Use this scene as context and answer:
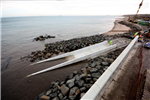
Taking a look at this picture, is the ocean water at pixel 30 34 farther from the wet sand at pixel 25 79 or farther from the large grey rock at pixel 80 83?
the large grey rock at pixel 80 83

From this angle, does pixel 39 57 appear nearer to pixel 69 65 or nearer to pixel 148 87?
pixel 69 65

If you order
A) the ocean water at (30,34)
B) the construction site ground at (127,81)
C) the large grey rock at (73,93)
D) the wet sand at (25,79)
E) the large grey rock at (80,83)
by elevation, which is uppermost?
the ocean water at (30,34)

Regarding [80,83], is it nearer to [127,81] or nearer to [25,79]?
[127,81]

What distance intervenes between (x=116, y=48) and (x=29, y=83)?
11.1 m

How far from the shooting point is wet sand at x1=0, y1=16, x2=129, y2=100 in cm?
550

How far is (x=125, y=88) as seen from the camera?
3785 millimetres

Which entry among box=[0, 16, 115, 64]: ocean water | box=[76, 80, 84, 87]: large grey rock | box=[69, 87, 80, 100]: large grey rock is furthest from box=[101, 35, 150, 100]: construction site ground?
box=[0, 16, 115, 64]: ocean water

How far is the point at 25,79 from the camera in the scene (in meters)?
6.83

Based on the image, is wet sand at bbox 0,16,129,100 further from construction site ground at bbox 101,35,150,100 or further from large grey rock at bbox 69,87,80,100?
construction site ground at bbox 101,35,150,100

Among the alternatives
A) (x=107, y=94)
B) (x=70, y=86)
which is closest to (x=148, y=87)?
(x=107, y=94)

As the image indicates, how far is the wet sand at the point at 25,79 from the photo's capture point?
5500mm

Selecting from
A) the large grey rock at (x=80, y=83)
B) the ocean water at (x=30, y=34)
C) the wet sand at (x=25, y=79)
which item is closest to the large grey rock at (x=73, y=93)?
the large grey rock at (x=80, y=83)

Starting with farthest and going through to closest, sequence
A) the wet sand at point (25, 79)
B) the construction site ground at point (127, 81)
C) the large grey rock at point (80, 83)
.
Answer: the wet sand at point (25, 79)
the large grey rock at point (80, 83)
the construction site ground at point (127, 81)

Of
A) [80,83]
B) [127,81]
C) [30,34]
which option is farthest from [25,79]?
[30,34]
